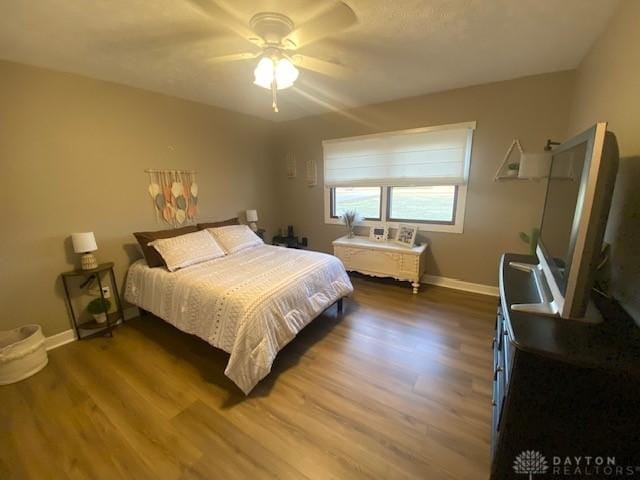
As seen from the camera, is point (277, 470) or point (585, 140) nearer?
point (585, 140)

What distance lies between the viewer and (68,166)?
7.45 ft

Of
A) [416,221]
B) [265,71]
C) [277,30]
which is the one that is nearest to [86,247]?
[265,71]

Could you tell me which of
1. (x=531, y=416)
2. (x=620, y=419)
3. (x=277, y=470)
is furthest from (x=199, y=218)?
(x=620, y=419)

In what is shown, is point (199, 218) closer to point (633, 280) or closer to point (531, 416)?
point (531, 416)

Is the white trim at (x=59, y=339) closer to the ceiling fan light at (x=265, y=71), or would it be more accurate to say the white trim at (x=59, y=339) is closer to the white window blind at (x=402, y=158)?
the ceiling fan light at (x=265, y=71)

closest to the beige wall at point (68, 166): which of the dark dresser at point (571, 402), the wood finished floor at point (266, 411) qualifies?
the wood finished floor at point (266, 411)

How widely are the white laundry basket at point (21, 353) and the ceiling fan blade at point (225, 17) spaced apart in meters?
2.58

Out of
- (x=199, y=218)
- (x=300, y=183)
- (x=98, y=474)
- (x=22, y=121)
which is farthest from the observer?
(x=300, y=183)

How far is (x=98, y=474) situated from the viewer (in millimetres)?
1260

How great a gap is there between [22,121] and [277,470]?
3067mm

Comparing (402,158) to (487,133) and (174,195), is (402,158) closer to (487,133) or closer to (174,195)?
(487,133)

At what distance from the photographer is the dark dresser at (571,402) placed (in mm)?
838
